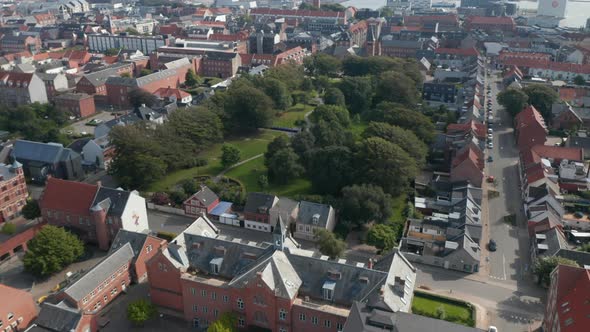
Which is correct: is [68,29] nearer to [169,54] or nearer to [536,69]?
[169,54]

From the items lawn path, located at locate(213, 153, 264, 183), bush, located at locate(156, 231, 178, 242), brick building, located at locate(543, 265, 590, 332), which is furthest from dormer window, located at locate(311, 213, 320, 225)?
brick building, located at locate(543, 265, 590, 332)

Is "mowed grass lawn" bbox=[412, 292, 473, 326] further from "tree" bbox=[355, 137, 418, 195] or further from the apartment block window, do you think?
"tree" bbox=[355, 137, 418, 195]

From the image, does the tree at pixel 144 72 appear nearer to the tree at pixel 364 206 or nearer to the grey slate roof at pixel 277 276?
the tree at pixel 364 206

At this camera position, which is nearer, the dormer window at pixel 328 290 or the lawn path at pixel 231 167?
the dormer window at pixel 328 290

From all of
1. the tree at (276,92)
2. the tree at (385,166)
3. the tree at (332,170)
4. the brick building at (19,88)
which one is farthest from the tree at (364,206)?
the brick building at (19,88)

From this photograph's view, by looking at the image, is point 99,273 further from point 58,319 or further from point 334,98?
point 334,98

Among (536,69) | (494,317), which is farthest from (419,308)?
(536,69)
